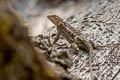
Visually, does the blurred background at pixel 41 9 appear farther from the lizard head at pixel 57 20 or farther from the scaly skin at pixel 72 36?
the scaly skin at pixel 72 36

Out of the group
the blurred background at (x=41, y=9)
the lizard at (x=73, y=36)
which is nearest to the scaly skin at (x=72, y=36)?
the lizard at (x=73, y=36)

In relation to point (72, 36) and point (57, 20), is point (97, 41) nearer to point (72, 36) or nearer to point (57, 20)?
point (72, 36)

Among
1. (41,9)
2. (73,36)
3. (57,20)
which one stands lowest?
(73,36)

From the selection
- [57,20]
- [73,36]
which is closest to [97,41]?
[73,36]

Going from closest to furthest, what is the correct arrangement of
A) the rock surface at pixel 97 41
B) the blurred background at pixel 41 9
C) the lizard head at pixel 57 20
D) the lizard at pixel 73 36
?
the rock surface at pixel 97 41, the lizard at pixel 73 36, the lizard head at pixel 57 20, the blurred background at pixel 41 9

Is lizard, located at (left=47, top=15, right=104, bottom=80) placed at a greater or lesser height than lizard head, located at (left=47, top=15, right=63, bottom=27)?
lesser

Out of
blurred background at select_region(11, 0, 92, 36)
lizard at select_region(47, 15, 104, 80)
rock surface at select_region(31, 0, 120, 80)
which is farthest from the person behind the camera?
blurred background at select_region(11, 0, 92, 36)

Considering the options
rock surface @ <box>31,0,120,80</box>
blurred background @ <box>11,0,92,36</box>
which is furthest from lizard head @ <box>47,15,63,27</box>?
blurred background @ <box>11,0,92,36</box>

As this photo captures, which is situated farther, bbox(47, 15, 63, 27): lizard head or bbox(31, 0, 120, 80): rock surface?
bbox(47, 15, 63, 27): lizard head

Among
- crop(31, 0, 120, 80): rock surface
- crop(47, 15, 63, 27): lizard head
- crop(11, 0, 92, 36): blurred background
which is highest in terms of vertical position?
crop(11, 0, 92, 36): blurred background

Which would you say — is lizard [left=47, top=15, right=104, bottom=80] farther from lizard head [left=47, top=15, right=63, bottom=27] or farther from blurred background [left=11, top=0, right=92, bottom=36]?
blurred background [left=11, top=0, right=92, bottom=36]

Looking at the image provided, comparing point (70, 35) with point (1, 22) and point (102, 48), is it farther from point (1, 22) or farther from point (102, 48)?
point (1, 22)

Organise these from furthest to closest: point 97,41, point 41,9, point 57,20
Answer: point 41,9
point 57,20
point 97,41
